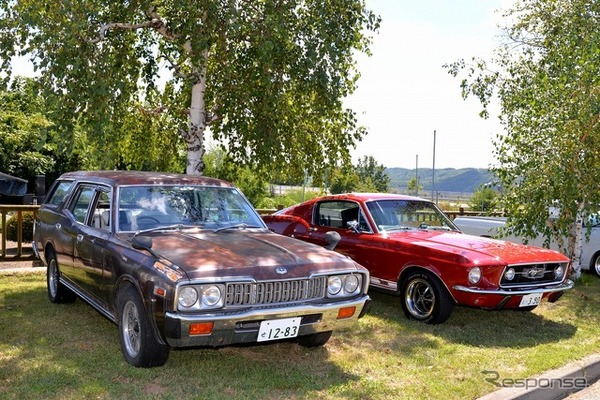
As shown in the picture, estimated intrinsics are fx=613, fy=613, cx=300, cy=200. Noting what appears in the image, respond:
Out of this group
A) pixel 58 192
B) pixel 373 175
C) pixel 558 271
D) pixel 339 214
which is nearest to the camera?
pixel 558 271

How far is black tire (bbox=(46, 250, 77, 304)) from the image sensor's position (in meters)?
7.52

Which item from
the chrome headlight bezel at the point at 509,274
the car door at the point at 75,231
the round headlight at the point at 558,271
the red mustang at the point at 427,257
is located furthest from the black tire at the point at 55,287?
the round headlight at the point at 558,271

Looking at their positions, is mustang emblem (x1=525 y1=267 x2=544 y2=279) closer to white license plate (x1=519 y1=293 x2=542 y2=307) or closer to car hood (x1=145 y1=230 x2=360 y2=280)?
white license plate (x1=519 y1=293 x2=542 y2=307)

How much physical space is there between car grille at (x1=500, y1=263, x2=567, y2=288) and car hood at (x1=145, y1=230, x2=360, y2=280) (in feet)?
8.23

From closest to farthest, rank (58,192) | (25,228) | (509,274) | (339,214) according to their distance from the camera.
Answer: (509,274) < (58,192) < (339,214) < (25,228)

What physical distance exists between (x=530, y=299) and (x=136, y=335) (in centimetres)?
446

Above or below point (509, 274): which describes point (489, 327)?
below

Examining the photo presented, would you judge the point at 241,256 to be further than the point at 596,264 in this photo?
No

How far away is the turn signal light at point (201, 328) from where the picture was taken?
464 centimetres

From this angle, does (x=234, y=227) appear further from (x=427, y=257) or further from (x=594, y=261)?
(x=594, y=261)

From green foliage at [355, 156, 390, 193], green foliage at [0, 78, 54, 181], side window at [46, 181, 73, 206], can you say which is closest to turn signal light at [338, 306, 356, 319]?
side window at [46, 181, 73, 206]

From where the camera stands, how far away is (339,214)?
880cm

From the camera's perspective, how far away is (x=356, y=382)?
5.14 meters

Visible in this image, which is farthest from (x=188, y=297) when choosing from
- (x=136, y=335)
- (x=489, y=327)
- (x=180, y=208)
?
(x=489, y=327)
